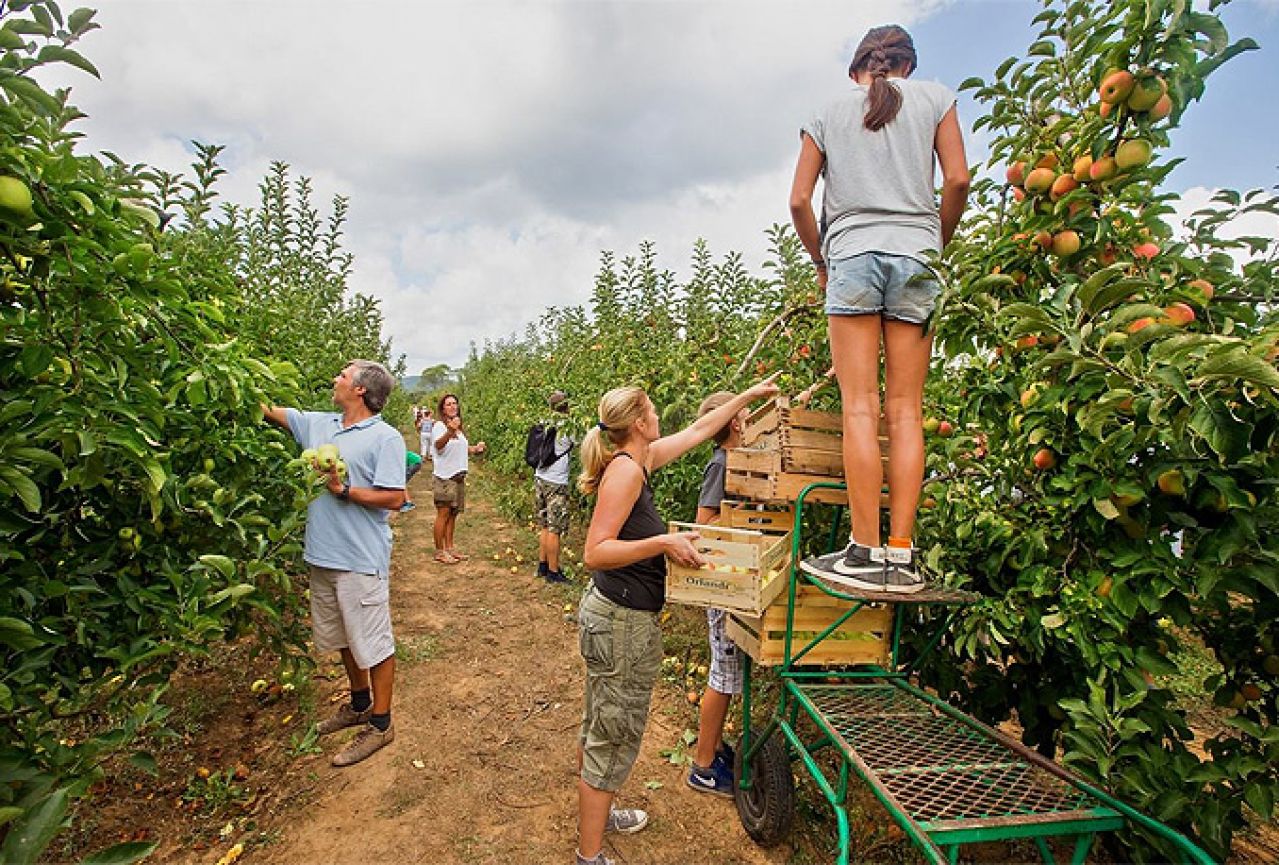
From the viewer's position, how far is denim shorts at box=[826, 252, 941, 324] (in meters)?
2.34

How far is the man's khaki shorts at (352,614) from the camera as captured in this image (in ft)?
11.4

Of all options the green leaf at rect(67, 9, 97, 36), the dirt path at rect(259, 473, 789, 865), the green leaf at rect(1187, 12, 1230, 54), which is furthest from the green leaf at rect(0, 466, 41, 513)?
the green leaf at rect(1187, 12, 1230, 54)

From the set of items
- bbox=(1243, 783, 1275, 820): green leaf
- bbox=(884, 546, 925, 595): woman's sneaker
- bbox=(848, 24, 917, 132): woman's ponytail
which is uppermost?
bbox=(848, 24, 917, 132): woman's ponytail

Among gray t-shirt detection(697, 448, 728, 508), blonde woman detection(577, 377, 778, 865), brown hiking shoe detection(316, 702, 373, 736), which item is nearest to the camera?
blonde woman detection(577, 377, 778, 865)

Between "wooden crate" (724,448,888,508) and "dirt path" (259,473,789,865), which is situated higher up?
"wooden crate" (724,448,888,508)

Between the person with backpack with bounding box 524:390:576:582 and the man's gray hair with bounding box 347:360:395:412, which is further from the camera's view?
the person with backpack with bounding box 524:390:576:582

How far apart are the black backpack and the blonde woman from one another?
4470 millimetres

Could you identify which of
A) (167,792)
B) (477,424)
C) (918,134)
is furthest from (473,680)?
(477,424)

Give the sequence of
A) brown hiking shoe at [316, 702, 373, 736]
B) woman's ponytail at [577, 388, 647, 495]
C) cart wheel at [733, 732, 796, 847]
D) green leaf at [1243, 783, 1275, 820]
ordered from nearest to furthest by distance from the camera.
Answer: green leaf at [1243, 783, 1275, 820] < woman's ponytail at [577, 388, 647, 495] < cart wheel at [733, 732, 796, 847] < brown hiking shoe at [316, 702, 373, 736]

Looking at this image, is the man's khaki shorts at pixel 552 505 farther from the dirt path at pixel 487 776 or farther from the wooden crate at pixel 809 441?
the wooden crate at pixel 809 441

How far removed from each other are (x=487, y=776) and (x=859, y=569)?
2529 mm

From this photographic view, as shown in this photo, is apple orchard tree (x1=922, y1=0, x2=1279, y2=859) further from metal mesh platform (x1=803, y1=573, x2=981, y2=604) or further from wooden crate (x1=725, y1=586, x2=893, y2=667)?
wooden crate (x1=725, y1=586, x2=893, y2=667)

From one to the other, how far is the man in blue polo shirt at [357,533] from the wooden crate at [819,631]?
206 cm

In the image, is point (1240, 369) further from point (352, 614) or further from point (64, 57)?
point (352, 614)
